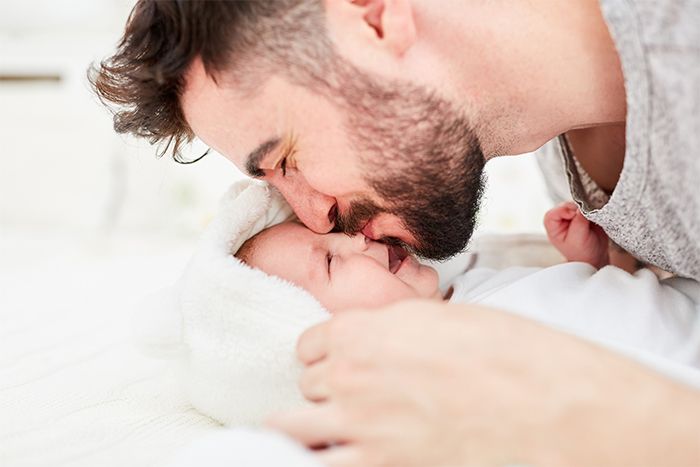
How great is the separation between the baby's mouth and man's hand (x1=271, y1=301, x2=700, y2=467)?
51 cm

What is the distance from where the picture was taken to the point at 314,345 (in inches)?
34.2

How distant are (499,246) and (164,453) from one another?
0.84m

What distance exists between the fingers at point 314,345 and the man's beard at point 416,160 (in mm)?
348

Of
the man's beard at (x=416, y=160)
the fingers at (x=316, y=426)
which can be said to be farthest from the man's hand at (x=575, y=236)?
the fingers at (x=316, y=426)

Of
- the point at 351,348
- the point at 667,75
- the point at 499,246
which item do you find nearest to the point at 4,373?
the point at 351,348

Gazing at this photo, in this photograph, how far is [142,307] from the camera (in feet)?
3.80

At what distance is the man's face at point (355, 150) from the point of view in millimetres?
1107

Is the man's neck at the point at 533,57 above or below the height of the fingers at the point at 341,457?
above

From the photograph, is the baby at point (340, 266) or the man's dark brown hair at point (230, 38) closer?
the man's dark brown hair at point (230, 38)

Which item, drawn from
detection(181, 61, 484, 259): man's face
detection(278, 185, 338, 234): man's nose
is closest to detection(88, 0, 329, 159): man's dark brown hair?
detection(181, 61, 484, 259): man's face

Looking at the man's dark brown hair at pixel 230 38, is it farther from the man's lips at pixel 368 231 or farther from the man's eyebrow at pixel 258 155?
the man's lips at pixel 368 231

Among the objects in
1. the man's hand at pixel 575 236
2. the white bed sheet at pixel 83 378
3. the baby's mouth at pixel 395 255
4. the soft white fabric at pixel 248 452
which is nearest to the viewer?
the soft white fabric at pixel 248 452

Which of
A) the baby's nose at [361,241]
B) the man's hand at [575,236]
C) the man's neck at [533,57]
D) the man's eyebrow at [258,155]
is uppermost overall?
the man's neck at [533,57]

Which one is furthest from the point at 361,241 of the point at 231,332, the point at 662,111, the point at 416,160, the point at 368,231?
the point at 662,111
